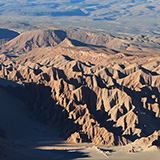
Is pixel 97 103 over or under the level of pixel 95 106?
over

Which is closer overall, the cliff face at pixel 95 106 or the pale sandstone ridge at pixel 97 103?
the pale sandstone ridge at pixel 97 103

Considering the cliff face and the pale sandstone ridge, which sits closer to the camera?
the pale sandstone ridge

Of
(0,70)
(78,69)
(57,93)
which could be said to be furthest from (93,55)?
(57,93)

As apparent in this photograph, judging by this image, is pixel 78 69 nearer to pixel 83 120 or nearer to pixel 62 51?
pixel 62 51

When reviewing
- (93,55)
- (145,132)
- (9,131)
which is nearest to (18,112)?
(9,131)

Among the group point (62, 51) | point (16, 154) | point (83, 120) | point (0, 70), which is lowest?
point (62, 51)

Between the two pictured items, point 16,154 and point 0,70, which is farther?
point 0,70

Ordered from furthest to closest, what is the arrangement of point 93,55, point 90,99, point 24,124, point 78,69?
point 93,55
point 78,69
point 90,99
point 24,124

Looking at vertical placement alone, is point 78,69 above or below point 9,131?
below

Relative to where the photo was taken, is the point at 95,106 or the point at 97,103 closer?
the point at 95,106

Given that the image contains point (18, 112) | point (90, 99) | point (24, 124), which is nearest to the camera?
point (24, 124)
